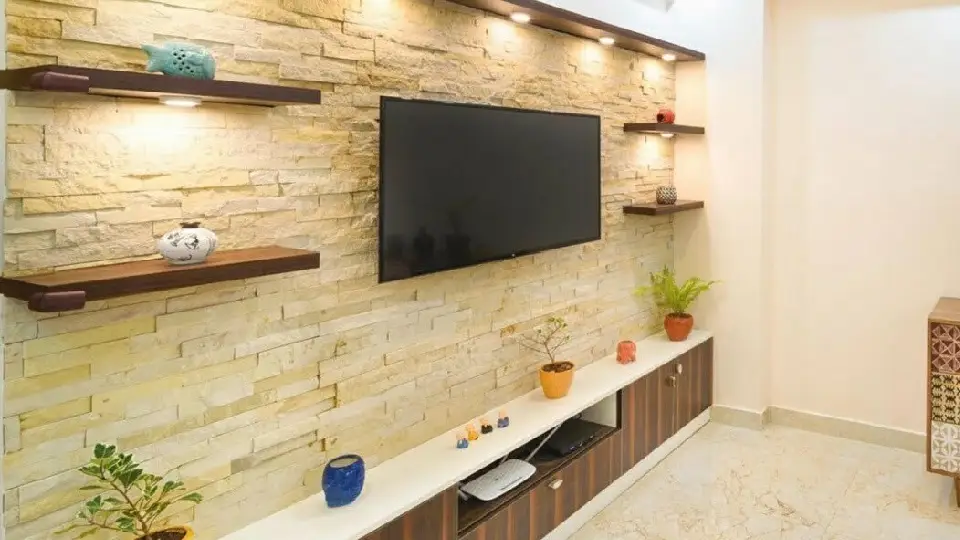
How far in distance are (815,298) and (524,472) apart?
242cm

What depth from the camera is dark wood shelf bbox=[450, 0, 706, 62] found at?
2.84 metres

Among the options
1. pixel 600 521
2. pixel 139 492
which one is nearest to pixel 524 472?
pixel 600 521

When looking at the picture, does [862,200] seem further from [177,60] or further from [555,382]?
[177,60]

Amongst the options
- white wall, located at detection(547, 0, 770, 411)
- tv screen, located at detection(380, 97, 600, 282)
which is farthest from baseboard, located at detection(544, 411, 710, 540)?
tv screen, located at detection(380, 97, 600, 282)

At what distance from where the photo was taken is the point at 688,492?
3520 millimetres

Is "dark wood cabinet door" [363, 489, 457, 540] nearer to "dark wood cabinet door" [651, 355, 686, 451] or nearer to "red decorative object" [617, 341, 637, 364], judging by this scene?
"red decorative object" [617, 341, 637, 364]

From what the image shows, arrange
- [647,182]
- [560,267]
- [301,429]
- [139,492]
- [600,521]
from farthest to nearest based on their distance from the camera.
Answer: [647,182]
[560,267]
[600,521]
[301,429]
[139,492]

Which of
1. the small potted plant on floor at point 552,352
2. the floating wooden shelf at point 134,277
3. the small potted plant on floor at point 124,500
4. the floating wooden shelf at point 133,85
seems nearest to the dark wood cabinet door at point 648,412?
the small potted plant on floor at point 552,352

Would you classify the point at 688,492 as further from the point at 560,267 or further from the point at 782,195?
the point at 782,195

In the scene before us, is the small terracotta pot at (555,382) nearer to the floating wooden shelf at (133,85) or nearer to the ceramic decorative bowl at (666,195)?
the ceramic decorative bowl at (666,195)

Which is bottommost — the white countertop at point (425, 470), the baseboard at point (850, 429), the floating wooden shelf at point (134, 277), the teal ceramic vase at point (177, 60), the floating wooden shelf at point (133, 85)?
the baseboard at point (850, 429)

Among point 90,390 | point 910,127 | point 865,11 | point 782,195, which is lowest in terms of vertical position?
point 90,390

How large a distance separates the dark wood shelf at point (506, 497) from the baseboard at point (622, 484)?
0.25 m

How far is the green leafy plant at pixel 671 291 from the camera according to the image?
4219mm
